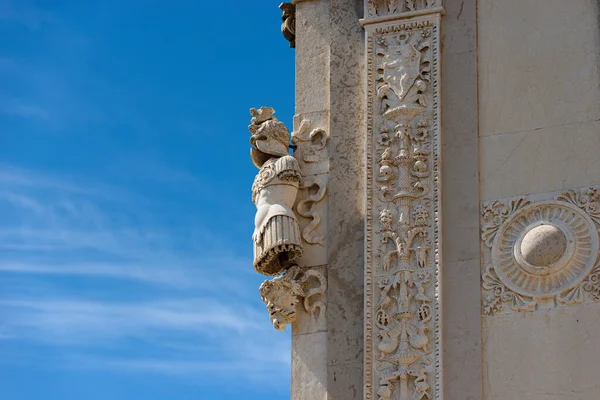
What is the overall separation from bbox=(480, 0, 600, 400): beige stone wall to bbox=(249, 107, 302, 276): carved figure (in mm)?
A: 1822

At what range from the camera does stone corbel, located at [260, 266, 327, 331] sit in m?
17.0

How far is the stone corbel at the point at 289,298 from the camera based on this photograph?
1702 centimetres

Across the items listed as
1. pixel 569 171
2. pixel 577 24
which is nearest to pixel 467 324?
pixel 569 171

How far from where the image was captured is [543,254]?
16.3m

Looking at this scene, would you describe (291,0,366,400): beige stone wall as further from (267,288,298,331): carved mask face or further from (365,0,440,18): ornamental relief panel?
(365,0,440,18): ornamental relief panel

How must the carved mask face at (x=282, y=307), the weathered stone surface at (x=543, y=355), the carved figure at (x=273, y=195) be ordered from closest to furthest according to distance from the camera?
the weathered stone surface at (x=543, y=355), the carved mask face at (x=282, y=307), the carved figure at (x=273, y=195)

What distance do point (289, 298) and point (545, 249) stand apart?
242cm

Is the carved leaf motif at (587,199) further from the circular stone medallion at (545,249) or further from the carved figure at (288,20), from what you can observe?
the carved figure at (288,20)

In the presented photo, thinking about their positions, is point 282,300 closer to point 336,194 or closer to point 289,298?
point 289,298

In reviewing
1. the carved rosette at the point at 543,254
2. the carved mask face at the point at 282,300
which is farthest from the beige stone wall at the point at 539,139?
the carved mask face at the point at 282,300

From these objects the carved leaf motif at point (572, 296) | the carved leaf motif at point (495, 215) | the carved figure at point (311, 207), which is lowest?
the carved leaf motif at point (572, 296)

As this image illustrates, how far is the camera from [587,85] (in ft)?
55.2

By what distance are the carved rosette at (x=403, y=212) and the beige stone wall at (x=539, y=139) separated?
0.49 meters

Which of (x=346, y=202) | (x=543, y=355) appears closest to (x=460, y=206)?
(x=346, y=202)
